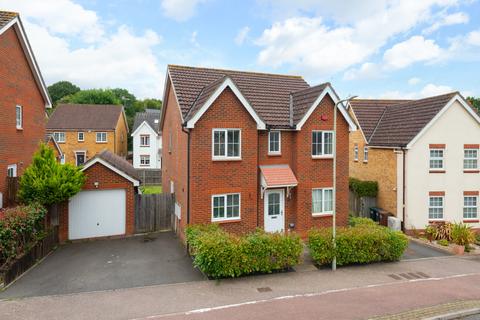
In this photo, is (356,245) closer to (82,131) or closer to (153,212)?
(153,212)

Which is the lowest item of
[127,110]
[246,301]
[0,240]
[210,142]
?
[246,301]

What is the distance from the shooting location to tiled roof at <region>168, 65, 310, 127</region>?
1611cm

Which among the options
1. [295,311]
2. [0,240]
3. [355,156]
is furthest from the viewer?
[355,156]

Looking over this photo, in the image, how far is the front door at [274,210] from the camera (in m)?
16.0

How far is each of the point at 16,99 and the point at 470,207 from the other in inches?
1050

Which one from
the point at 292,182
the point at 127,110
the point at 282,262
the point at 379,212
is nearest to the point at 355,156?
the point at 379,212

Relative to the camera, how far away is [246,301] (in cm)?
959

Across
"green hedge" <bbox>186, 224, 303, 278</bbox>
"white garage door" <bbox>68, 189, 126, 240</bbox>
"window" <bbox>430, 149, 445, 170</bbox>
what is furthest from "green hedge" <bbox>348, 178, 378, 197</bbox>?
"white garage door" <bbox>68, 189, 126, 240</bbox>

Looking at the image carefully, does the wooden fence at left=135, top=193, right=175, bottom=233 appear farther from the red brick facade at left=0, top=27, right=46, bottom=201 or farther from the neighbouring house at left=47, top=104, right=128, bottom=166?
the neighbouring house at left=47, top=104, right=128, bottom=166

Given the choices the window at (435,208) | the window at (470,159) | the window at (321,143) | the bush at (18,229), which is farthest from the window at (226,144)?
the window at (470,159)

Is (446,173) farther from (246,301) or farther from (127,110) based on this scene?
(127,110)

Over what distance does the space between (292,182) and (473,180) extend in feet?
41.5

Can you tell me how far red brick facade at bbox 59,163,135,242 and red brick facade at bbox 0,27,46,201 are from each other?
113 inches

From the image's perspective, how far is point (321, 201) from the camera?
16.7 metres
